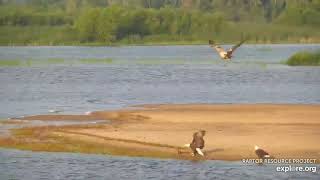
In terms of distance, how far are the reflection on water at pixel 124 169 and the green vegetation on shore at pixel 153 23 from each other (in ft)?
391

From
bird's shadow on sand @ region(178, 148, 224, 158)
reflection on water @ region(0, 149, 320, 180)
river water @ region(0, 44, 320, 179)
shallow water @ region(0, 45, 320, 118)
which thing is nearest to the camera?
reflection on water @ region(0, 149, 320, 180)

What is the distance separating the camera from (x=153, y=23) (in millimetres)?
164875

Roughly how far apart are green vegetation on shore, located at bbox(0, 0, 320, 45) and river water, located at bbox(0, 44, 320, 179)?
49.5 m

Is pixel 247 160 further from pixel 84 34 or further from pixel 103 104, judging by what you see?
pixel 84 34

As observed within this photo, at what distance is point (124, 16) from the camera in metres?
166

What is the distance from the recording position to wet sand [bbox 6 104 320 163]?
26750 millimetres

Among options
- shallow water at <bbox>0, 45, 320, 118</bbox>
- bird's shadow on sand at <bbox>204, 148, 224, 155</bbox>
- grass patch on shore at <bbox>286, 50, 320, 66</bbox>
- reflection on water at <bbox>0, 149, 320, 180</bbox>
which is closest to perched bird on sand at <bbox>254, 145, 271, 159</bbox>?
reflection on water at <bbox>0, 149, 320, 180</bbox>

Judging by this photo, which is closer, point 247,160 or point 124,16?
point 247,160

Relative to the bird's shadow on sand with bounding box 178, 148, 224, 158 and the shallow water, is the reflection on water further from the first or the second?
the shallow water

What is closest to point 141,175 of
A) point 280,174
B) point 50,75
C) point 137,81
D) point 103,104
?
point 280,174

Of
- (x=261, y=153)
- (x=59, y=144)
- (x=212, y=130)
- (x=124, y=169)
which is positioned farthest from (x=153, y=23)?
(x=124, y=169)

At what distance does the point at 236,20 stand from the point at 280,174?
454ft

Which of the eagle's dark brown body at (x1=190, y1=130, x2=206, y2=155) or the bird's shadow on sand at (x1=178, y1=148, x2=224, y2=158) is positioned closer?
the eagle's dark brown body at (x1=190, y1=130, x2=206, y2=155)

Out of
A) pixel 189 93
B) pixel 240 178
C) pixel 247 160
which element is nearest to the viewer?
pixel 240 178
